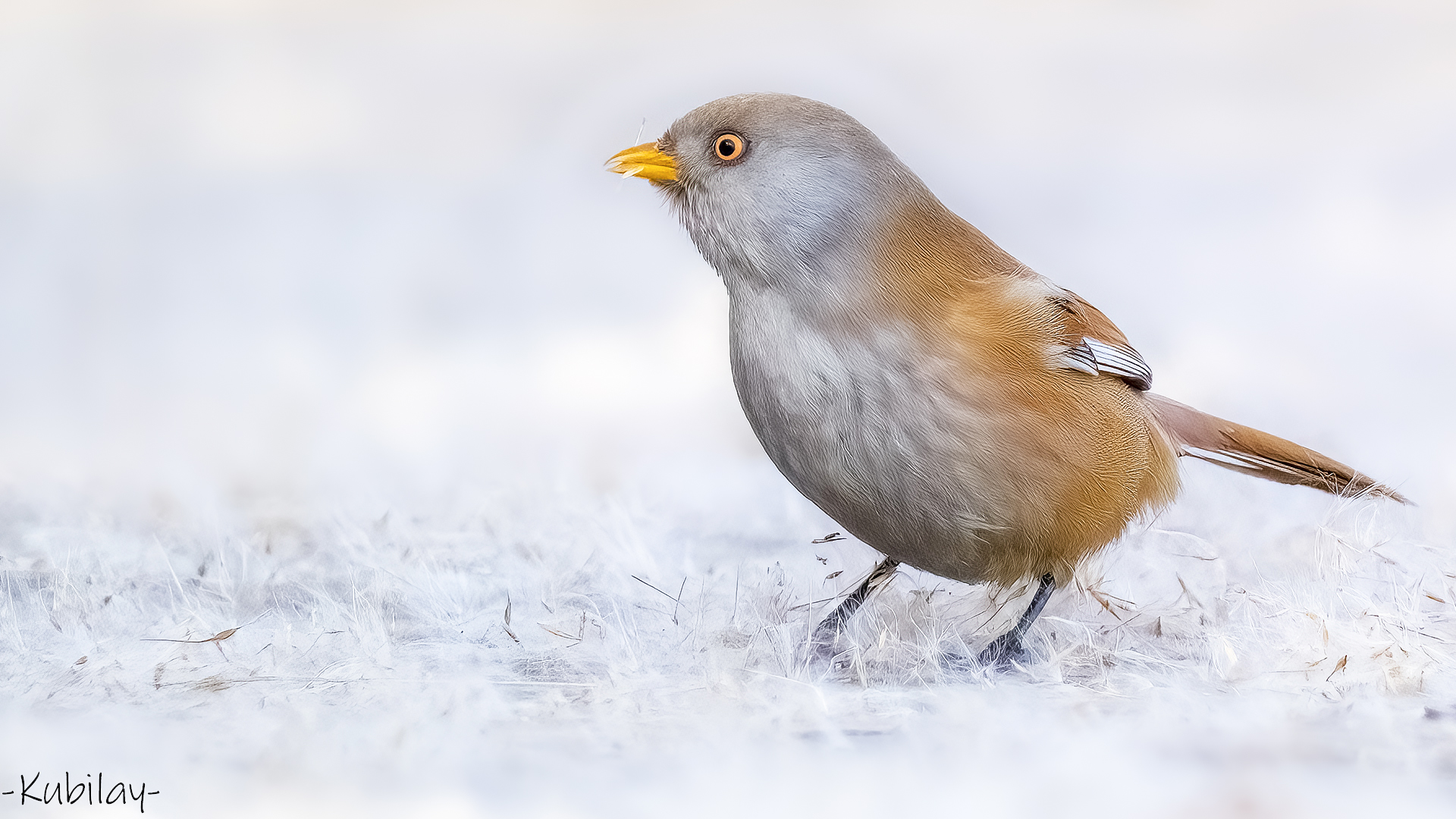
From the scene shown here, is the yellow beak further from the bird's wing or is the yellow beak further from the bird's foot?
the bird's foot

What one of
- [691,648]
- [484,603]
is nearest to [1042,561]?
[691,648]

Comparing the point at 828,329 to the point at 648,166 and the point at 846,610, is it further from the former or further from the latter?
the point at 846,610

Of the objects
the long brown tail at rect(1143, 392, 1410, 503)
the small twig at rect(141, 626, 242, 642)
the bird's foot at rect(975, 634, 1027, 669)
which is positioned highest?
the long brown tail at rect(1143, 392, 1410, 503)

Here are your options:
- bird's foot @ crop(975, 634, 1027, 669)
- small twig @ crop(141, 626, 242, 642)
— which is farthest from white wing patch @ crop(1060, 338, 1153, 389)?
small twig @ crop(141, 626, 242, 642)

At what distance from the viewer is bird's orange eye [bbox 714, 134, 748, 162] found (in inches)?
104

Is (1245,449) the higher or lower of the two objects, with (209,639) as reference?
higher

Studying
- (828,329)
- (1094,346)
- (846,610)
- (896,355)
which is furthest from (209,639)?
(1094,346)

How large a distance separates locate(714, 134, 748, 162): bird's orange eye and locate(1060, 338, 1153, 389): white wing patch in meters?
0.91

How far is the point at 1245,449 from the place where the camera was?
313 cm

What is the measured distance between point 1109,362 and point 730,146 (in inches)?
41.8

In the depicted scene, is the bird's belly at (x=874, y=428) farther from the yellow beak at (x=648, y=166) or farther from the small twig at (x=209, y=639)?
the small twig at (x=209, y=639)

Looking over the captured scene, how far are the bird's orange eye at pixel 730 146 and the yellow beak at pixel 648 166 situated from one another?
126mm

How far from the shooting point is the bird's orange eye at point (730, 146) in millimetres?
2639

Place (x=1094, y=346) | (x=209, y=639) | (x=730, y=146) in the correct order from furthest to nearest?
(x=209, y=639), (x=1094, y=346), (x=730, y=146)
